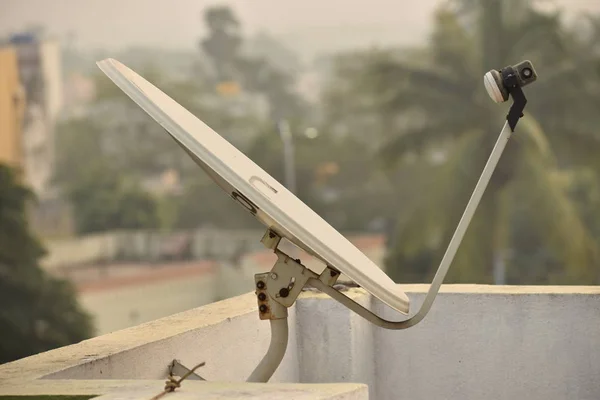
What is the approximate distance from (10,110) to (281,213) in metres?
39.2

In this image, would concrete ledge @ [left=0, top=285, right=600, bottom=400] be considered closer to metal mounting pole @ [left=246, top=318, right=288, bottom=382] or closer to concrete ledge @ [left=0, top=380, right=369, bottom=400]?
metal mounting pole @ [left=246, top=318, right=288, bottom=382]

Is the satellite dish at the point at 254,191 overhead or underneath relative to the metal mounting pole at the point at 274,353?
overhead

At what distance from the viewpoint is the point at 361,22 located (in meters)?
45.4

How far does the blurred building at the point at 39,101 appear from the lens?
132 ft

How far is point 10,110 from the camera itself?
132 feet

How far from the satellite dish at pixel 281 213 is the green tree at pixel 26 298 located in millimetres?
30567

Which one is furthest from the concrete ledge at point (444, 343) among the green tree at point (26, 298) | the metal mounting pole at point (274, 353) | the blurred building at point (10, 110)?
the blurred building at point (10, 110)

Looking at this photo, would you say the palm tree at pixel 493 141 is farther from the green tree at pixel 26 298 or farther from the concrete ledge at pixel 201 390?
the concrete ledge at pixel 201 390

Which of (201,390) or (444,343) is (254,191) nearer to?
(201,390)

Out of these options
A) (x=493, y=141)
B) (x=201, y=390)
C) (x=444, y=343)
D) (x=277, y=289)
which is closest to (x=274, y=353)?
(x=277, y=289)

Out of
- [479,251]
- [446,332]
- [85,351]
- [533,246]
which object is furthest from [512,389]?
[533,246]

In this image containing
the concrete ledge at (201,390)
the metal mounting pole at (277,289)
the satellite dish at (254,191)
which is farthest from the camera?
the metal mounting pole at (277,289)

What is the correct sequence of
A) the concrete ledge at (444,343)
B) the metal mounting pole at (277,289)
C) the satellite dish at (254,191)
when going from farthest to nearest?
the concrete ledge at (444,343) < the metal mounting pole at (277,289) < the satellite dish at (254,191)

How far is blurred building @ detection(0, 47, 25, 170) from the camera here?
3897 cm
